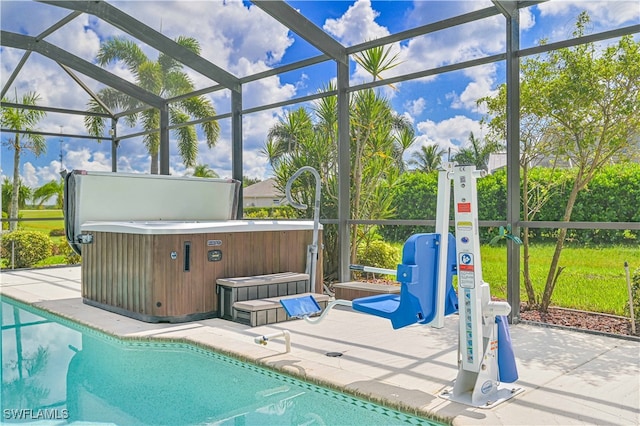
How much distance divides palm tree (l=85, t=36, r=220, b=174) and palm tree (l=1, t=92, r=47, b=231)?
880 millimetres

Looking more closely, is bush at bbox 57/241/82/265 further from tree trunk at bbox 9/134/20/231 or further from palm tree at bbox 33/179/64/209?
tree trunk at bbox 9/134/20/231

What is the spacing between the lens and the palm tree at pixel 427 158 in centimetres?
798

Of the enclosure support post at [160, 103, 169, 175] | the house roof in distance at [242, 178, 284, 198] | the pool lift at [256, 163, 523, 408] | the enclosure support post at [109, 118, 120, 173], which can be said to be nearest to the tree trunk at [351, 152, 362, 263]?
the house roof in distance at [242, 178, 284, 198]

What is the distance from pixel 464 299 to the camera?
2789 millimetres

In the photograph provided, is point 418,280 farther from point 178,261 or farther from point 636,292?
point 636,292

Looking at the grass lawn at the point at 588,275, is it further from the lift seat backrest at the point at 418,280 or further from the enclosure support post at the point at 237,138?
the lift seat backrest at the point at 418,280

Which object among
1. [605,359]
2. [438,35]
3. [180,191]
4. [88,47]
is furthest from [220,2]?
[605,359]

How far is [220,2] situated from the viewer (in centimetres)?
732

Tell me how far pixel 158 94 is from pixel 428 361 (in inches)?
257

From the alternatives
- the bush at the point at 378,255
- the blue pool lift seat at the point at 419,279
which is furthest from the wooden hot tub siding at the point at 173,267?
the blue pool lift seat at the point at 419,279

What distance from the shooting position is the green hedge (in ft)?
20.2

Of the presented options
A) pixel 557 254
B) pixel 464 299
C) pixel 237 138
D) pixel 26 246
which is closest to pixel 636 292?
pixel 557 254

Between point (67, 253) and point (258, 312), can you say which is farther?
point (67, 253)

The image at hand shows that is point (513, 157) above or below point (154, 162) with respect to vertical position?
below
